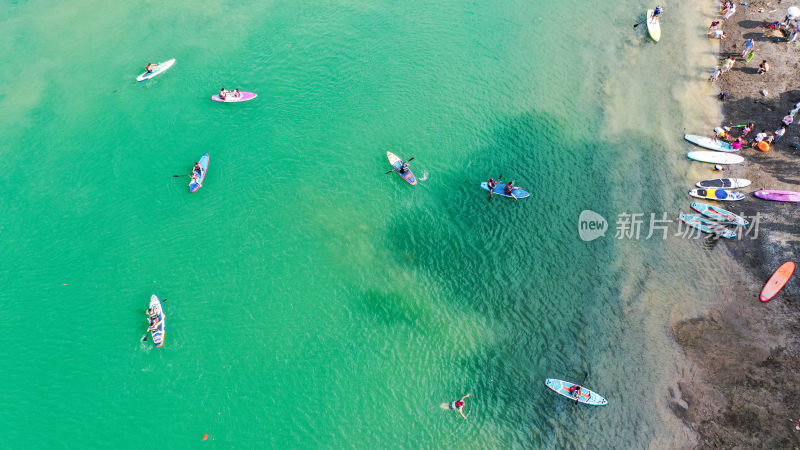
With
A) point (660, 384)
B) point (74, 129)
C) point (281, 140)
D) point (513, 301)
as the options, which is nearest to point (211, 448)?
point (513, 301)

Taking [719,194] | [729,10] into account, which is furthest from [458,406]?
[729,10]

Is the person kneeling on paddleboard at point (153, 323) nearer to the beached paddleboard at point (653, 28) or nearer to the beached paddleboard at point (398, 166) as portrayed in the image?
the beached paddleboard at point (398, 166)

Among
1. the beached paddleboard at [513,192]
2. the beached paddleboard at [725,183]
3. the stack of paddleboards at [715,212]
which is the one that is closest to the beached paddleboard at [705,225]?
the stack of paddleboards at [715,212]

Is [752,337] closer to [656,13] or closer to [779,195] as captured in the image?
[779,195]

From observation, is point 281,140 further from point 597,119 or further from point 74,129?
point 597,119

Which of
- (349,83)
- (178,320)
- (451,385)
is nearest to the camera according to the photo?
(451,385)
